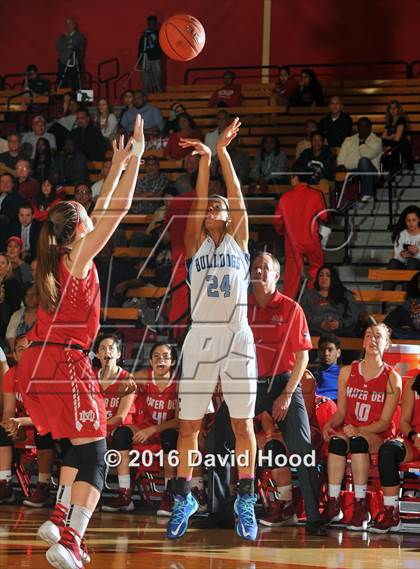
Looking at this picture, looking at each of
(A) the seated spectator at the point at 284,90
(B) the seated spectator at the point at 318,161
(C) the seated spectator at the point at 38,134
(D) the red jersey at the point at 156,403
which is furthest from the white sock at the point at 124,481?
(A) the seated spectator at the point at 284,90

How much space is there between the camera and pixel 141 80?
694 inches

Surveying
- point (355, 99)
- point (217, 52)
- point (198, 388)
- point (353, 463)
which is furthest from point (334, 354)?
point (217, 52)

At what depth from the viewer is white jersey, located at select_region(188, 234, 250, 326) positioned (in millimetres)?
6727

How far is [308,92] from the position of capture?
15242 millimetres

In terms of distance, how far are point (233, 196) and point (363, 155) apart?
642cm

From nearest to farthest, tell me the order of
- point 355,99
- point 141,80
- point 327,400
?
point 327,400 → point 355,99 → point 141,80

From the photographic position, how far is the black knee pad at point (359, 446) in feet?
23.8

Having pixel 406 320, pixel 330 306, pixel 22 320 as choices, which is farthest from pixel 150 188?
pixel 406 320

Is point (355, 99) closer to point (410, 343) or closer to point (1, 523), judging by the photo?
point (410, 343)

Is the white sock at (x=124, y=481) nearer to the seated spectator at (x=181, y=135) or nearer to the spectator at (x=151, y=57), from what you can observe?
the seated spectator at (x=181, y=135)

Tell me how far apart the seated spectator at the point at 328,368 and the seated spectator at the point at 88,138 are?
704 cm

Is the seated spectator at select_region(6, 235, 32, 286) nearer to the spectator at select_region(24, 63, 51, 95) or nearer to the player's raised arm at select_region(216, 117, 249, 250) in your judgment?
the player's raised arm at select_region(216, 117, 249, 250)

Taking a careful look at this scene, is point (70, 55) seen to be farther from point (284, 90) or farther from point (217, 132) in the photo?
point (217, 132)

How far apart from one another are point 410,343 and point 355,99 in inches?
270
